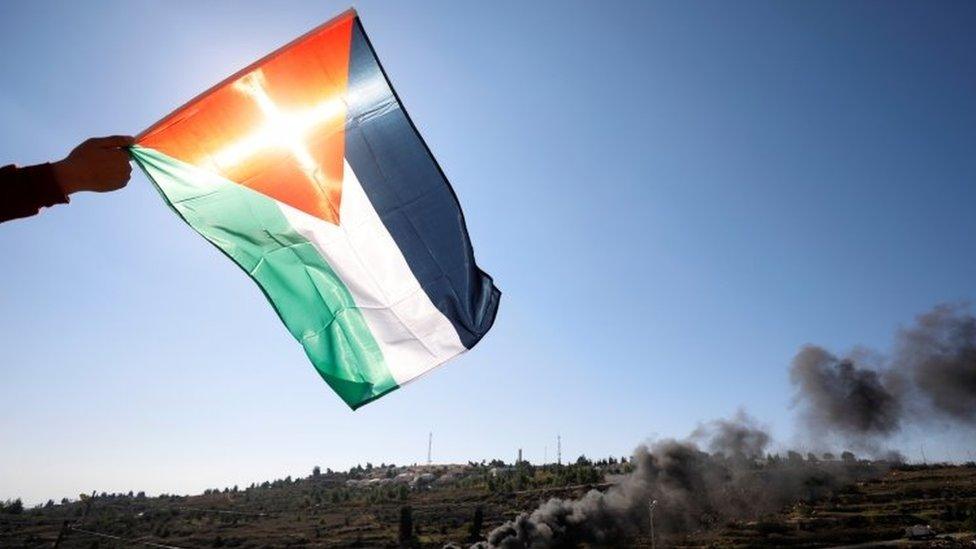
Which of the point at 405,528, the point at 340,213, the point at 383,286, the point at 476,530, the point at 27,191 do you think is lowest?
the point at 476,530

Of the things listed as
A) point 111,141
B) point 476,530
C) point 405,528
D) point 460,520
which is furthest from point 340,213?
point 460,520

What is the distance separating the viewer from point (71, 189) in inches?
97.2

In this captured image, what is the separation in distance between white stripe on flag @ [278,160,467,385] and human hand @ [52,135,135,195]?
3.37 metres

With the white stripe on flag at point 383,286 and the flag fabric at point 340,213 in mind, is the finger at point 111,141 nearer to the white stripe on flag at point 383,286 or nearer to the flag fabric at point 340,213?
the flag fabric at point 340,213

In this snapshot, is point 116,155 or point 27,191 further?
point 116,155

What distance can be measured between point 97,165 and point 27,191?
378mm

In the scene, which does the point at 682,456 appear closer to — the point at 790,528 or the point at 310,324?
the point at 790,528

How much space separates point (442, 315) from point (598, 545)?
45.6 metres

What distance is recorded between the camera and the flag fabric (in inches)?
219

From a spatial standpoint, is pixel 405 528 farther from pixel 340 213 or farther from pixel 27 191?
pixel 27 191

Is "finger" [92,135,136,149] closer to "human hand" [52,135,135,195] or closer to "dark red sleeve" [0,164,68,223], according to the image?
"human hand" [52,135,135,195]

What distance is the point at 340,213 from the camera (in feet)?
20.0

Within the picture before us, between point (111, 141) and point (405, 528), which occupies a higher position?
point (111, 141)

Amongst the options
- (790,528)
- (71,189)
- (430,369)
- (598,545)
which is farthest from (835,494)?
(71,189)
